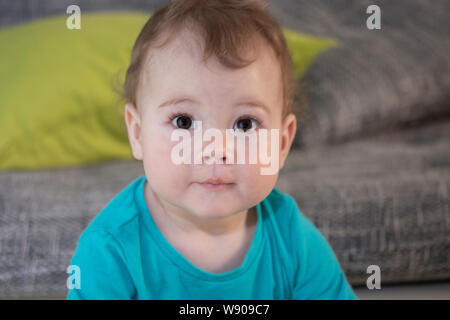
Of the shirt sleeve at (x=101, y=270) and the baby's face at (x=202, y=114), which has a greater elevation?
the baby's face at (x=202, y=114)

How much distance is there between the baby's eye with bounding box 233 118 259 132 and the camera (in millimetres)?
643

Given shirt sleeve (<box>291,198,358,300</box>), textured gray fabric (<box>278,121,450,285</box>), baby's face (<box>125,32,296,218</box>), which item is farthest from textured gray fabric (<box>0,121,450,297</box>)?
baby's face (<box>125,32,296,218</box>)

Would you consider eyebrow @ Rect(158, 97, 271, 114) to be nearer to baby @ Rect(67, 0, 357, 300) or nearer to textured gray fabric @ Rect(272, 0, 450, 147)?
baby @ Rect(67, 0, 357, 300)

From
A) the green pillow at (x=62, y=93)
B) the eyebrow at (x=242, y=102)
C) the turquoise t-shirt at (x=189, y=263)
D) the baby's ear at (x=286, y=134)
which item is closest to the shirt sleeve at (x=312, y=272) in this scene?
the turquoise t-shirt at (x=189, y=263)

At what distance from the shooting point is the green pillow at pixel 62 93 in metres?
1.07

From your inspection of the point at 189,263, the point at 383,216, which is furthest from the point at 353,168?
the point at 189,263

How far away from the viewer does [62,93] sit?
3.57 ft

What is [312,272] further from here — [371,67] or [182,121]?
[371,67]

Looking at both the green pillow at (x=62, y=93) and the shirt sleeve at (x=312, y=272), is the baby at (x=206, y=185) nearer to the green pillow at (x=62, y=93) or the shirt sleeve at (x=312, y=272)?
the shirt sleeve at (x=312, y=272)

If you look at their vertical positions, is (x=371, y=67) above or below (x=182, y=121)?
above

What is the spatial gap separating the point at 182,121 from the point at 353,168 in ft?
1.83

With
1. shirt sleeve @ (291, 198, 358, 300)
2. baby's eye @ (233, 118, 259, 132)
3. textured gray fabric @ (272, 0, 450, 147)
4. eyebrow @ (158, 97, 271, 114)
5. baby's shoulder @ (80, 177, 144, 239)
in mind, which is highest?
textured gray fabric @ (272, 0, 450, 147)

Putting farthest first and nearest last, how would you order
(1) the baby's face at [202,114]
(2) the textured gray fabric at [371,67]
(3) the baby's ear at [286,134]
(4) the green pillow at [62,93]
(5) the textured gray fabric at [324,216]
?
(2) the textured gray fabric at [371,67]
(4) the green pillow at [62,93]
(5) the textured gray fabric at [324,216]
(3) the baby's ear at [286,134]
(1) the baby's face at [202,114]

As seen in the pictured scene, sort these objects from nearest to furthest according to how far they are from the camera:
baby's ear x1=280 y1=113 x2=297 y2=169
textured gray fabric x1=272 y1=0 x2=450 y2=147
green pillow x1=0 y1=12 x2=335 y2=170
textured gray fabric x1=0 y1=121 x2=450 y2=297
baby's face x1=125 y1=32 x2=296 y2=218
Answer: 1. baby's face x1=125 y1=32 x2=296 y2=218
2. baby's ear x1=280 y1=113 x2=297 y2=169
3. textured gray fabric x1=0 y1=121 x2=450 y2=297
4. green pillow x1=0 y1=12 x2=335 y2=170
5. textured gray fabric x1=272 y1=0 x2=450 y2=147
